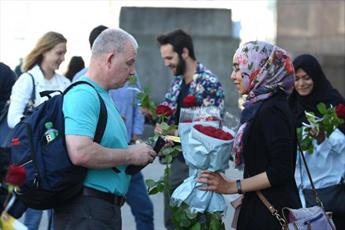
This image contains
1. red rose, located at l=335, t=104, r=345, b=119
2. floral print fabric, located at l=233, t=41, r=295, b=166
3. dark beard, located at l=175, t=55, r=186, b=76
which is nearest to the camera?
floral print fabric, located at l=233, t=41, r=295, b=166

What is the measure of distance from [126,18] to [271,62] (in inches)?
407

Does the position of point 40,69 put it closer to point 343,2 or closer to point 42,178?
point 42,178

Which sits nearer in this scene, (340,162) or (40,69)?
(340,162)

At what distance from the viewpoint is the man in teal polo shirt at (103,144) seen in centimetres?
401

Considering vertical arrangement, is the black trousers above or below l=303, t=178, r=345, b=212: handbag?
above

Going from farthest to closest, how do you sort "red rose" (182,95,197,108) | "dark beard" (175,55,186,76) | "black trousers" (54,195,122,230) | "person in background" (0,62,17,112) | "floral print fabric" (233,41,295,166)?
"dark beard" (175,55,186,76) < "person in background" (0,62,17,112) < "red rose" (182,95,197,108) < "floral print fabric" (233,41,295,166) < "black trousers" (54,195,122,230)

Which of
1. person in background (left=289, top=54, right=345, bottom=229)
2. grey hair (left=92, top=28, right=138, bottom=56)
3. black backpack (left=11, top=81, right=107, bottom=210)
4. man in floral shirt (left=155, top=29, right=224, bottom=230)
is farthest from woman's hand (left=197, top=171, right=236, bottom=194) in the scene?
man in floral shirt (left=155, top=29, right=224, bottom=230)

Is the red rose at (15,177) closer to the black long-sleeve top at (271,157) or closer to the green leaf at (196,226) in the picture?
the black long-sleeve top at (271,157)

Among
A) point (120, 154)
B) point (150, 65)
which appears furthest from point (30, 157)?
point (150, 65)

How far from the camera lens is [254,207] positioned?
4.26 metres

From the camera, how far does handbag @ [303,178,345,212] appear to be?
593cm

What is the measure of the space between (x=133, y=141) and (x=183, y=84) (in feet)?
2.09

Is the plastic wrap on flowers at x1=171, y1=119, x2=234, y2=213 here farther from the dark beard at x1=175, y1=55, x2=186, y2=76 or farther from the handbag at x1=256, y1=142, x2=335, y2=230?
the dark beard at x1=175, y1=55, x2=186, y2=76

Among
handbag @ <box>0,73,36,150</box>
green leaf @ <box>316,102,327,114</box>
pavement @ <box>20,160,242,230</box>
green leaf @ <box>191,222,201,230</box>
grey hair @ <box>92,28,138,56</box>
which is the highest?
grey hair @ <box>92,28,138,56</box>
